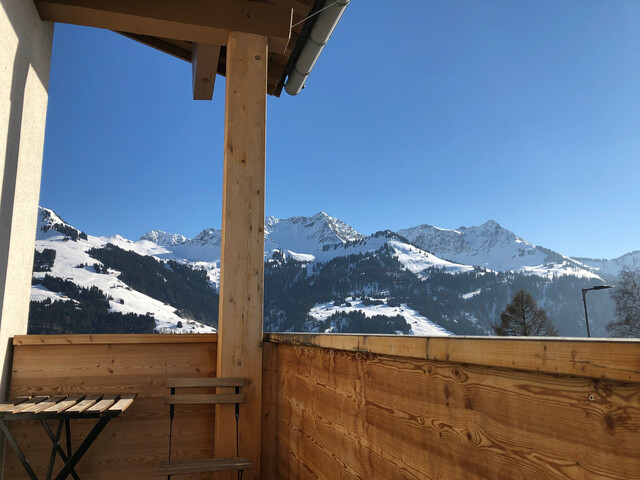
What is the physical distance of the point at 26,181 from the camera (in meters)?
2.54

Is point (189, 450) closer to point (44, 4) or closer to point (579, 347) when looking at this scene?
point (579, 347)

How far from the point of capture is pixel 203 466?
1930 mm

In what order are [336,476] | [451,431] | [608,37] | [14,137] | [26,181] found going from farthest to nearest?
[608,37] → [26,181] → [14,137] → [336,476] → [451,431]

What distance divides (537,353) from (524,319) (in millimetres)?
37996

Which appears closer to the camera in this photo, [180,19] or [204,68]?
[180,19]

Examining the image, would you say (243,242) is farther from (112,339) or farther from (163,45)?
(163,45)

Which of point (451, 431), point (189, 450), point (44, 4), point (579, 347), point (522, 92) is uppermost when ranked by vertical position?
point (522, 92)

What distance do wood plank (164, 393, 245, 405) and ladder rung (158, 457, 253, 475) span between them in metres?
0.27

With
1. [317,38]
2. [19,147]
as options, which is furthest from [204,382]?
[317,38]

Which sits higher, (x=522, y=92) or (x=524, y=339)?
(x=522, y=92)

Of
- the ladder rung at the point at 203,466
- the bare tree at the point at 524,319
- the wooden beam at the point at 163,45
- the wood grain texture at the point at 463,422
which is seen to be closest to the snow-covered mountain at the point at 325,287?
the bare tree at the point at 524,319

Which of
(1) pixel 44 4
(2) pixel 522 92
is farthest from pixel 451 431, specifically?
(2) pixel 522 92

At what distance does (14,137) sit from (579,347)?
256cm

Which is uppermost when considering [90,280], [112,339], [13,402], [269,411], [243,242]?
[90,280]
